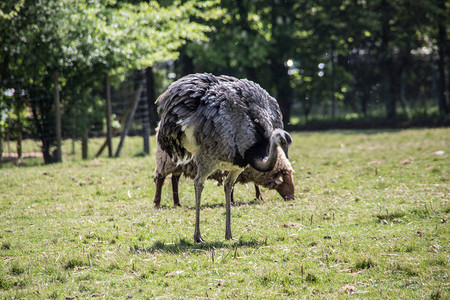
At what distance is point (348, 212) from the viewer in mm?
7883

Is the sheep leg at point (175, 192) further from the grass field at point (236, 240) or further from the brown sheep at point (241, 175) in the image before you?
Result: the grass field at point (236, 240)

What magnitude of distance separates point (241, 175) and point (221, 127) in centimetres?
263

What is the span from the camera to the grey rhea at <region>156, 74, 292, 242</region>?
6.46 m

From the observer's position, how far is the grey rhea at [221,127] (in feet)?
21.2

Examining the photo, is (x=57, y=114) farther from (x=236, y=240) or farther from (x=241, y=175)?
(x=236, y=240)

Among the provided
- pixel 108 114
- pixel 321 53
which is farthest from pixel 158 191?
pixel 321 53

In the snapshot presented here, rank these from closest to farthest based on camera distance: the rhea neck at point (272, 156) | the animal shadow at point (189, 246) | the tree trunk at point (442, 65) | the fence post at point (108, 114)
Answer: the rhea neck at point (272, 156)
the animal shadow at point (189, 246)
the fence post at point (108, 114)
the tree trunk at point (442, 65)

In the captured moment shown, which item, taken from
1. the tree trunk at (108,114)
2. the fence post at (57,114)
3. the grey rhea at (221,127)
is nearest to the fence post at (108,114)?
the tree trunk at (108,114)

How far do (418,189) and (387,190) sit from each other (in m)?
0.56

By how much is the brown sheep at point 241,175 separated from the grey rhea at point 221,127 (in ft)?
5.23

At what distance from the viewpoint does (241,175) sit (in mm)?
9023

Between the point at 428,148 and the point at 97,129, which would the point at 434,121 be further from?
the point at 97,129

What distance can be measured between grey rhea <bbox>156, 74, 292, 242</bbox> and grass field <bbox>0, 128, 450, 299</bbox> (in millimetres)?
926

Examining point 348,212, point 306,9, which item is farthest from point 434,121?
point 348,212
